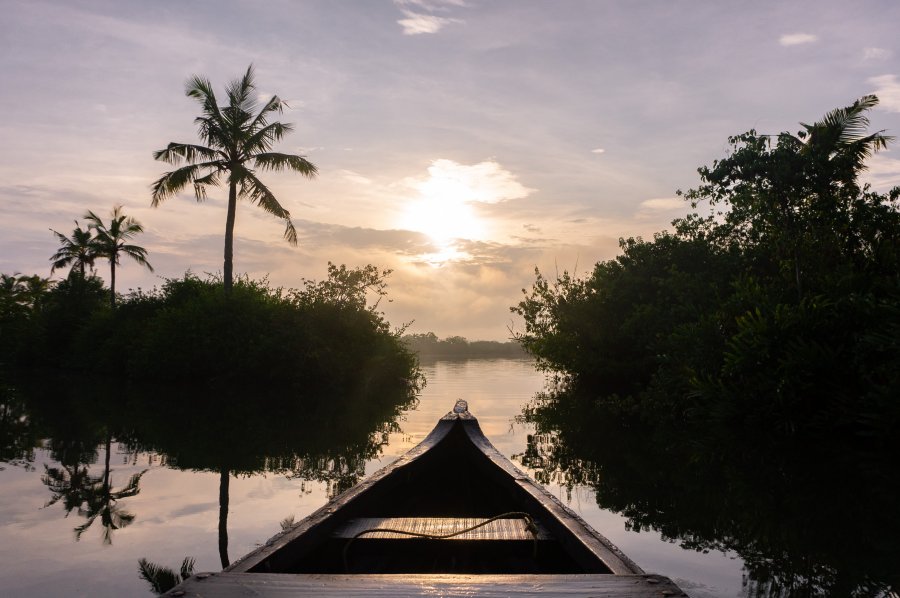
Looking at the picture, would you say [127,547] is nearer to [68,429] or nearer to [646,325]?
[68,429]

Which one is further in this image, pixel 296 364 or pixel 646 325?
pixel 296 364

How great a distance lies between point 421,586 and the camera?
7.65 ft

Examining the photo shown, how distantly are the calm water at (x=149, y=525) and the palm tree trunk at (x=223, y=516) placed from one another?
0.05m

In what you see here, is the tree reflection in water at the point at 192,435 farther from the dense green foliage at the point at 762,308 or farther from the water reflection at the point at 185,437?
the dense green foliage at the point at 762,308

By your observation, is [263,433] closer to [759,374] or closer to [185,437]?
[185,437]

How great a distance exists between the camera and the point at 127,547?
5.45 meters

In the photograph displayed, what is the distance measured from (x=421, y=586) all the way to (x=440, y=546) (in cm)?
174

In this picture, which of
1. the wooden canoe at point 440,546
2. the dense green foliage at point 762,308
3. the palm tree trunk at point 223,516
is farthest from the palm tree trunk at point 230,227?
the wooden canoe at point 440,546

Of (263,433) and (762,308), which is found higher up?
(762,308)

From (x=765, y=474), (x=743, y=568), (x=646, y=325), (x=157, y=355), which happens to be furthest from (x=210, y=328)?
(x=743, y=568)

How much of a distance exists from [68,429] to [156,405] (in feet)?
16.4

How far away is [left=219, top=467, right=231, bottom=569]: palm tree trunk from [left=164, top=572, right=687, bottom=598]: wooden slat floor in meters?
3.20

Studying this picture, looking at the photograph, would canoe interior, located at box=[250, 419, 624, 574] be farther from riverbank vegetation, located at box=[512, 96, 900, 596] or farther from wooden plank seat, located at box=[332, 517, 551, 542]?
riverbank vegetation, located at box=[512, 96, 900, 596]

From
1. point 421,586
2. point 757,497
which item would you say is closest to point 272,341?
point 757,497
